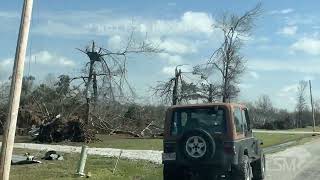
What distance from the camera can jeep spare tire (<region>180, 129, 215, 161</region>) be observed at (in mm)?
12538

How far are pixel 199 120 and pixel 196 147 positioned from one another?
2.47 feet

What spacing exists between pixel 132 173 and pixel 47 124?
726 inches

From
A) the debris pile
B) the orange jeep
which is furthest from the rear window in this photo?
the debris pile

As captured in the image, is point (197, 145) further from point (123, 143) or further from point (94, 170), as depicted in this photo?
point (123, 143)

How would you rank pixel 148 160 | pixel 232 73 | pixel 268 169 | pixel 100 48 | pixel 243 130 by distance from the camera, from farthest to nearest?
1. pixel 232 73
2. pixel 100 48
3. pixel 148 160
4. pixel 268 169
5. pixel 243 130

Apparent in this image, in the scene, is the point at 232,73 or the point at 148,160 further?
the point at 232,73

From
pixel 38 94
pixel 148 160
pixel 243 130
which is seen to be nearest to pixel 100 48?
pixel 38 94

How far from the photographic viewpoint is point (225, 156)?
1268 cm

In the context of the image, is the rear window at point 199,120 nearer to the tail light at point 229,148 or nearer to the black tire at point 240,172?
the tail light at point 229,148

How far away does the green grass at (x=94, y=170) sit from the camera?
1539 centimetres

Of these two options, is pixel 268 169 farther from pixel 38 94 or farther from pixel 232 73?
pixel 38 94

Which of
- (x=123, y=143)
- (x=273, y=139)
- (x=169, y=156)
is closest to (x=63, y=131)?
(x=123, y=143)

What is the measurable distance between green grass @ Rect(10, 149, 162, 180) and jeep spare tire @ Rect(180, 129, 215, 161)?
3.51m

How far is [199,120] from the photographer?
520 inches
